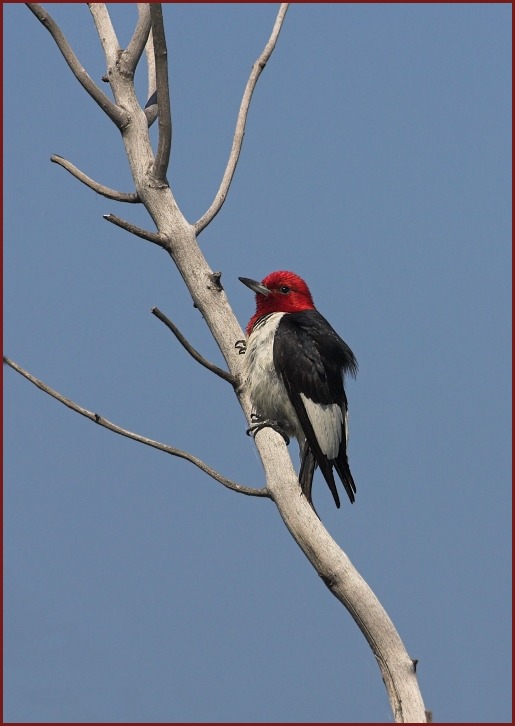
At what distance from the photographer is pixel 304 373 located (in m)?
4.94

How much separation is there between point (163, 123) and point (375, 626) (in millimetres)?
2611

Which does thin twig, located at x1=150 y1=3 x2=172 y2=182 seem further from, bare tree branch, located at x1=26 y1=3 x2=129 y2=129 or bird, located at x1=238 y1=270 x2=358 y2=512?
bird, located at x1=238 y1=270 x2=358 y2=512

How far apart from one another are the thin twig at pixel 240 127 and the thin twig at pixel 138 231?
212mm

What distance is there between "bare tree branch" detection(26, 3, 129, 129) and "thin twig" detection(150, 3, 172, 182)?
0.46 meters

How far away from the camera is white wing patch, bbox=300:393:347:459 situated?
4820 millimetres

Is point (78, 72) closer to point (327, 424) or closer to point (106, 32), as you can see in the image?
point (106, 32)

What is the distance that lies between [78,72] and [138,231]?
3.36ft

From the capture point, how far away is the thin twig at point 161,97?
451 centimetres

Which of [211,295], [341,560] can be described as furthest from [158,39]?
[341,560]

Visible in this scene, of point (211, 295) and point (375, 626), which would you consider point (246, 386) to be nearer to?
point (211, 295)

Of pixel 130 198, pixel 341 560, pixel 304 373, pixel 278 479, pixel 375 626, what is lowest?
pixel 375 626

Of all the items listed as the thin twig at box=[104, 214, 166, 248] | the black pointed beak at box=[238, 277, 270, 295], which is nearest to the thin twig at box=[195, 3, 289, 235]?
the thin twig at box=[104, 214, 166, 248]

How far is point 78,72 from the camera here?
5000 mm

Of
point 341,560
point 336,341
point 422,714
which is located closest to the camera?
point 422,714
